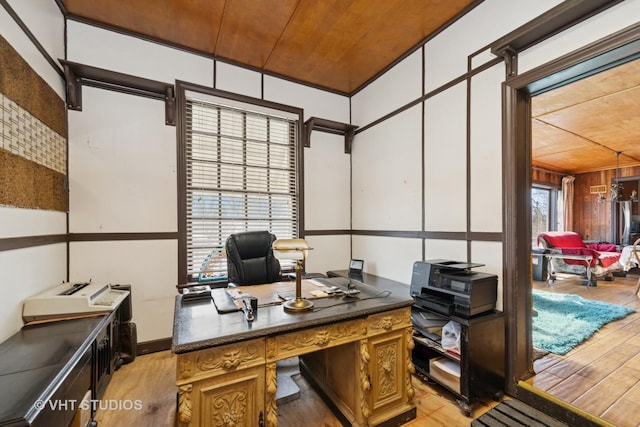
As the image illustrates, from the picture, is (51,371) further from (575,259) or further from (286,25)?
(575,259)

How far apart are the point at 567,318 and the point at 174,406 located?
449 centimetres

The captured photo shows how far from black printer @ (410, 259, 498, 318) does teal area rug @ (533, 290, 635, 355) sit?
4.54 feet

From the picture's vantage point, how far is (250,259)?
8.89 feet

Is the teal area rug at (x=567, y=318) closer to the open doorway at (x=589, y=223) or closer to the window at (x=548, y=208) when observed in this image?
the open doorway at (x=589, y=223)

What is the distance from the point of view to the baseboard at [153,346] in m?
2.71

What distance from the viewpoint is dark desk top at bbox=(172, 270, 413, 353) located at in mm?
1234

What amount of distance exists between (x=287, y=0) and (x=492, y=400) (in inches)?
143

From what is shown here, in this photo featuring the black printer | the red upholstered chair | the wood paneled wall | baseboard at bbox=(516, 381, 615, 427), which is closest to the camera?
baseboard at bbox=(516, 381, 615, 427)

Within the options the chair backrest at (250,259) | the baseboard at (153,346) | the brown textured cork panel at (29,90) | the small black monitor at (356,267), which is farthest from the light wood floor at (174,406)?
the brown textured cork panel at (29,90)

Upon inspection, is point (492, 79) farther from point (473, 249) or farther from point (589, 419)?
point (589, 419)

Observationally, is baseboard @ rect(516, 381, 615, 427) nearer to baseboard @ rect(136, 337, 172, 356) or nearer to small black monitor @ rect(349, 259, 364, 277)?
small black monitor @ rect(349, 259, 364, 277)

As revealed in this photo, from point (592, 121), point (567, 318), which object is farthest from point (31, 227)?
point (592, 121)

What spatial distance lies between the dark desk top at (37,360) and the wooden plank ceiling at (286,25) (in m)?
2.67

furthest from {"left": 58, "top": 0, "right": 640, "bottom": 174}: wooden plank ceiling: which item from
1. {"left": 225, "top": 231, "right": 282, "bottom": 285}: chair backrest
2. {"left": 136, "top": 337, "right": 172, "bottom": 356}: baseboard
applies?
{"left": 136, "top": 337, "right": 172, "bottom": 356}: baseboard
